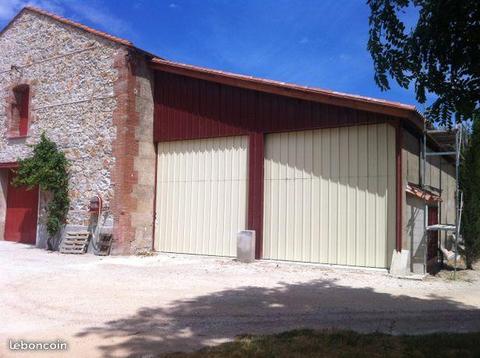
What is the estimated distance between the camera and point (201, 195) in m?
13.2

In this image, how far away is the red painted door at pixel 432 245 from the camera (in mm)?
11067

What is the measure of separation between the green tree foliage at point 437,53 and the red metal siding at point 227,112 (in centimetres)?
559

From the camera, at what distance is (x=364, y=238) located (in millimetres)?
10531

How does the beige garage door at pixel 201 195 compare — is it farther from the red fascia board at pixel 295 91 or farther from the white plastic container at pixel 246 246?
the red fascia board at pixel 295 91

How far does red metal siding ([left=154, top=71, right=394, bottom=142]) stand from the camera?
11109 millimetres

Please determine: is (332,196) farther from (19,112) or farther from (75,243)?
(19,112)

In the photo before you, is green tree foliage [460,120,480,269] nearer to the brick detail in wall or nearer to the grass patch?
the grass patch

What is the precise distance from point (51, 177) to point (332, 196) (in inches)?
335

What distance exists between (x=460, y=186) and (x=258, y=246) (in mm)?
5476

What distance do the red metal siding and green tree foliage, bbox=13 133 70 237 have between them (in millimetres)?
3257

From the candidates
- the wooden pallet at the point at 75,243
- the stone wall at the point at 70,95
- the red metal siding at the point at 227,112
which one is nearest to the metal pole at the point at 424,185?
the red metal siding at the point at 227,112

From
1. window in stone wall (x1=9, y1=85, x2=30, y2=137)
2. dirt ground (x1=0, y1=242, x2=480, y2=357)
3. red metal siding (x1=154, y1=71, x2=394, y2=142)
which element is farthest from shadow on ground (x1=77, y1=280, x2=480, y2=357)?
window in stone wall (x1=9, y1=85, x2=30, y2=137)

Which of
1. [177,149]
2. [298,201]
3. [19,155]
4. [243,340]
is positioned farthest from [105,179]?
[243,340]

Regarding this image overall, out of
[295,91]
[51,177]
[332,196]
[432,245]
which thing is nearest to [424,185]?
[432,245]
